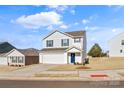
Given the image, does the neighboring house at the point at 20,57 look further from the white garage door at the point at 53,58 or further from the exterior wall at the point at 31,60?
the white garage door at the point at 53,58

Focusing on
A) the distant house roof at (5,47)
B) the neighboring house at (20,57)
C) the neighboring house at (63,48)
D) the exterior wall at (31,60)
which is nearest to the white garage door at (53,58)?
the neighboring house at (63,48)

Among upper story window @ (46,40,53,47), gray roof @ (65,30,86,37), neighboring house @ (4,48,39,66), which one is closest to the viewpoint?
neighboring house @ (4,48,39,66)

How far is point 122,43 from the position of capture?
57.3m

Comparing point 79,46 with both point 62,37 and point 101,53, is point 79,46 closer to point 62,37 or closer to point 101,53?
point 62,37

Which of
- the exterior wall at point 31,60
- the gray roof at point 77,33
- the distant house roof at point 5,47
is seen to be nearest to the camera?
the gray roof at point 77,33

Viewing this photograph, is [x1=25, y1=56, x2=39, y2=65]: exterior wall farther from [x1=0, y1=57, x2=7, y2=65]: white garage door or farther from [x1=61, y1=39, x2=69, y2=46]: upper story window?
[x1=61, y1=39, x2=69, y2=46]: upper story window

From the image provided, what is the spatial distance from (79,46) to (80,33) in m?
2.33

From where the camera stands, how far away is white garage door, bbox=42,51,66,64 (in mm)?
42719

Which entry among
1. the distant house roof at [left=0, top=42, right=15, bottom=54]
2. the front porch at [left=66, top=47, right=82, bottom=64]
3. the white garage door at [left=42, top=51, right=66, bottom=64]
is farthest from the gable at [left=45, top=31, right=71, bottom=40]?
the distant house roof at [left=0, top=42, right=15, bottom=54]

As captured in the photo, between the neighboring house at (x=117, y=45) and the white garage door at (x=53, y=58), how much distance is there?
742 inches

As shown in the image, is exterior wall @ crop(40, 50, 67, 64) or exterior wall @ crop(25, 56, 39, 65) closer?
exterior wall @ crop(40, 50, 67, 64)

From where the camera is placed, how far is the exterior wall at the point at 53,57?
1676 inches

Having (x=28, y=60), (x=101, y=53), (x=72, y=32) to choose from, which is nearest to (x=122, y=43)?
(x=101, y=53)

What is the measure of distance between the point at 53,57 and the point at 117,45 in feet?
65.5
